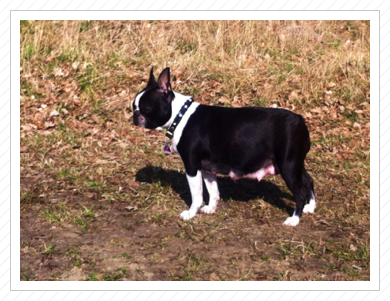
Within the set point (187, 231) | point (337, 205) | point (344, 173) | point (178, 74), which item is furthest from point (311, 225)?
point (178, 74)

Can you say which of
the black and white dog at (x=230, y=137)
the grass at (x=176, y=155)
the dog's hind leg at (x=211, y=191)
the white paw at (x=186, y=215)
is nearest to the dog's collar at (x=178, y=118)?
the black and white dog at (x=230, y=137)

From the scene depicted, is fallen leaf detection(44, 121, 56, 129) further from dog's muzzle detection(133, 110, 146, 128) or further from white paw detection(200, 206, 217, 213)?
white paw detection(200, 206, 217, 213)

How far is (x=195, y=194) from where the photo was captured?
6.36m

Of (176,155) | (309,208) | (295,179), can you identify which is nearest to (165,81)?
(295,179)

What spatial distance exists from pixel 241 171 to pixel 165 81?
1452mm

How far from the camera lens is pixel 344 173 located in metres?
8.06

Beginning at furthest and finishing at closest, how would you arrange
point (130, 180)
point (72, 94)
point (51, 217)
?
point (72, 94), point (130, 180), point (51, 217)

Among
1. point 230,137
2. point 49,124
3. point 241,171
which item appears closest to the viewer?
point 230,137

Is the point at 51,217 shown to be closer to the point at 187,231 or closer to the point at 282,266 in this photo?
the point at 187,231

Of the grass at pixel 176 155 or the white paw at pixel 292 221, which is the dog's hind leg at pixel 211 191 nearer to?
the grass at pixel 176 155

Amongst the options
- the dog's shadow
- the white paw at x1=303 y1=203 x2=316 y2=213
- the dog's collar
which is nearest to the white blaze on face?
the dog's collar

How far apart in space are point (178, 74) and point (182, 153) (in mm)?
5335

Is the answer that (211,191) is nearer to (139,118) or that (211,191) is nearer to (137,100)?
(139,118)

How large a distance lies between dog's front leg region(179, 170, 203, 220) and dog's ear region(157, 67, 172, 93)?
43.9 inches
